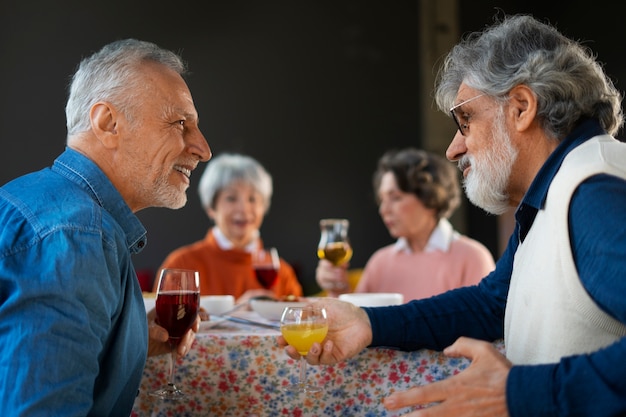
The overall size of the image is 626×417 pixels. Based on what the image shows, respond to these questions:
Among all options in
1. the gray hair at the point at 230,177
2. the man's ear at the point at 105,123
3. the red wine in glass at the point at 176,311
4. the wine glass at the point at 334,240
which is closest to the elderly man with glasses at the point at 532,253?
the red wine in glass at the point at 176,311

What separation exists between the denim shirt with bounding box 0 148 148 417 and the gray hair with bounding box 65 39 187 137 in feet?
0.59

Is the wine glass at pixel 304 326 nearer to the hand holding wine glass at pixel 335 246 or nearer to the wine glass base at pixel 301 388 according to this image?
the wine glass base at pixel 301 388

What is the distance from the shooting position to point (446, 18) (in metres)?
6.62

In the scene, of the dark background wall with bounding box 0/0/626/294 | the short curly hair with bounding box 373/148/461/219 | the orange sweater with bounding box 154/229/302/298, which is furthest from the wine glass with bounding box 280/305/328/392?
the dark background wall with bounding box 0/0/626/294

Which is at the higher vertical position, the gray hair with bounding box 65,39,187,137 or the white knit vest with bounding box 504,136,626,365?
the gray hair with bounding box 65,39,187,137

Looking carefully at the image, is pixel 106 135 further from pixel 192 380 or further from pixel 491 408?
pixel 491 408

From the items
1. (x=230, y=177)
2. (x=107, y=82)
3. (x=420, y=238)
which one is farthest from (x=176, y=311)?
(x=230, y=177)

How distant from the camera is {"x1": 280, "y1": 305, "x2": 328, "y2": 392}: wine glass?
1568 millimetres

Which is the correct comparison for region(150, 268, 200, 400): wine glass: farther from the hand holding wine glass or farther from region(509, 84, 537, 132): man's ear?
the hand holding wine glass

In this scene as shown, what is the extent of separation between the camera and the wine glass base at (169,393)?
161cm

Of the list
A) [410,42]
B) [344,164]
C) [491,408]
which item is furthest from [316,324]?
[410,42]

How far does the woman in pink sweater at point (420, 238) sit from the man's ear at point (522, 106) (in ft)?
6.46

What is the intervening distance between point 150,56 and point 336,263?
154 cm

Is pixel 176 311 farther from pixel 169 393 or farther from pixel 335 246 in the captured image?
pixel 335 246
